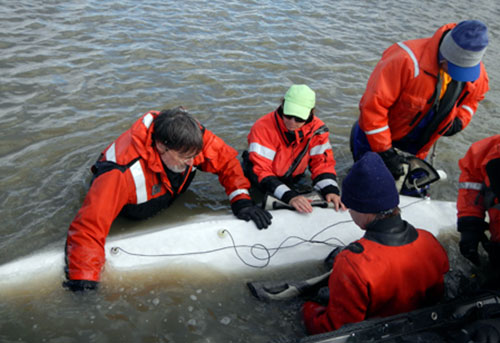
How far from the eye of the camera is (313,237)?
3303mm

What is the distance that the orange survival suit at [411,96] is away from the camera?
323 cm

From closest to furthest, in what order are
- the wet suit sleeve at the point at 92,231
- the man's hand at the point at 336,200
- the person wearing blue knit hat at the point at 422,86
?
1. the wet suit sleeve at the point at 92,231
2. the person wearing blue knit hat at the point at 422,86
3. the man's hand at the point at 336,200

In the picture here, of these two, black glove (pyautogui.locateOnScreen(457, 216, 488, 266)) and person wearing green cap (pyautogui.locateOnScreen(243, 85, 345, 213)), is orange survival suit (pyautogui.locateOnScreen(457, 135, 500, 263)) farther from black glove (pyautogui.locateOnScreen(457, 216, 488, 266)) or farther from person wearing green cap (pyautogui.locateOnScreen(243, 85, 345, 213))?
person wearing green cap (pyautogui.locateOnScreen(243, 85, 345, 213))

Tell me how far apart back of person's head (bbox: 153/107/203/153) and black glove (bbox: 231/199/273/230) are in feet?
2.57

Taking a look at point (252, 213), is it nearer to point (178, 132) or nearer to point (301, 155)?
point (301, 155)

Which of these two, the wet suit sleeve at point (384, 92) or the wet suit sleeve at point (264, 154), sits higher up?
the wet suit sleeve at point (384, 92)

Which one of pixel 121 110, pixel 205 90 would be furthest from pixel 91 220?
pixel 205 90

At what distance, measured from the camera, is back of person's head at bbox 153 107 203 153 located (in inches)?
107

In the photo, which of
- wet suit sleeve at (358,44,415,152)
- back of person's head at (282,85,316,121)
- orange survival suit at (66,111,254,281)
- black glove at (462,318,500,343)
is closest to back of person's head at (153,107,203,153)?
orange survival suit at (66,111,254,281)

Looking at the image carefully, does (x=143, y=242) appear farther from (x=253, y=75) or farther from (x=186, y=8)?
(x=186, y=8)

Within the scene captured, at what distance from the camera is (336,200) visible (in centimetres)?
352

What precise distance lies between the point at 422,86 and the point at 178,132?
6.52 ft

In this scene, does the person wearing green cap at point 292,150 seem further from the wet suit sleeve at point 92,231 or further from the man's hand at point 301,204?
the wet suit sleeve at point 92,231

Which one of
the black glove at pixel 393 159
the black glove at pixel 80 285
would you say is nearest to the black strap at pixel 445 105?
the black glove at pixel 393 159
